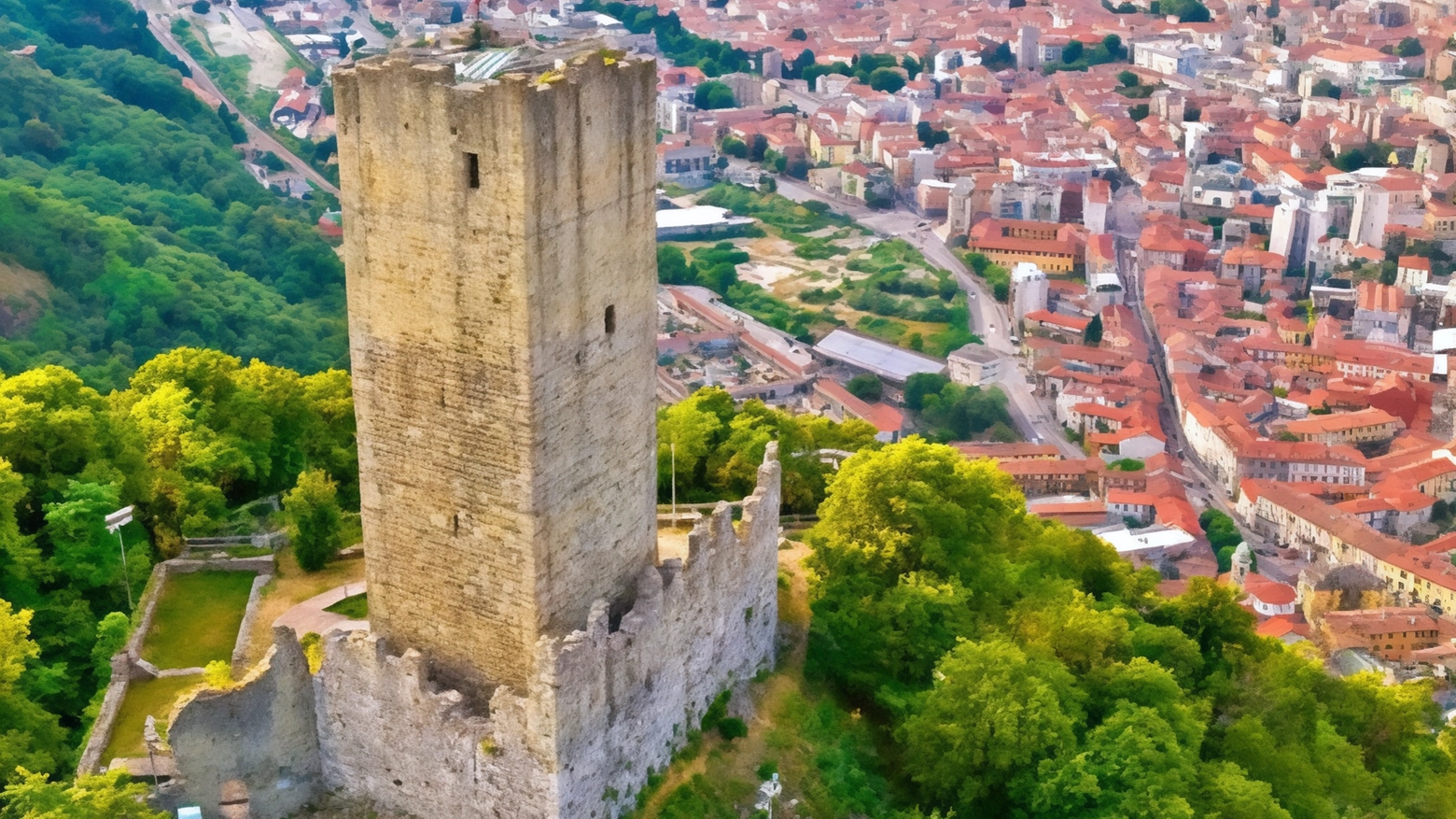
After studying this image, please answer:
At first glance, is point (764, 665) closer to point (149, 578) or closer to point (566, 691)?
point (566, 691)

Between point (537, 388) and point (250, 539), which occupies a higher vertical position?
point (537, 388)

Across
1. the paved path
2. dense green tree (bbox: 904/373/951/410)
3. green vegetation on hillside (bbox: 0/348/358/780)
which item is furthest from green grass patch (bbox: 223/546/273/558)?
dense green tree (bbox: 904/373/951/410)

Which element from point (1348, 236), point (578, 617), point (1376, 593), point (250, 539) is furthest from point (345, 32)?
point (578, 617)

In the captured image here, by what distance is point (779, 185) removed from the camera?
11519cm

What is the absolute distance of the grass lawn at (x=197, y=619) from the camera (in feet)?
79.9

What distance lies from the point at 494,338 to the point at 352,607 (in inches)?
310

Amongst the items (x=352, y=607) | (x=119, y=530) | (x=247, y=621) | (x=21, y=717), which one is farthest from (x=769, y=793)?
(x=119, y=530)

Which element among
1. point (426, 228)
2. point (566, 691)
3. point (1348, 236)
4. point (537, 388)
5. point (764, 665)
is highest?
point (426, 228)

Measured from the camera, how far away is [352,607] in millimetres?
24609

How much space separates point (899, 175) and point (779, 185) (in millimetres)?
8577

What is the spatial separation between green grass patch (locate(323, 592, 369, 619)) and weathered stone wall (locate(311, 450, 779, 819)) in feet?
13.0

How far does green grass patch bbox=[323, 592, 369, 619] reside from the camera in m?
24.3

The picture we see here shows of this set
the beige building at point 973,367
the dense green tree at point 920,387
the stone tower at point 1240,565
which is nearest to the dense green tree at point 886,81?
the beige building at point 973,367

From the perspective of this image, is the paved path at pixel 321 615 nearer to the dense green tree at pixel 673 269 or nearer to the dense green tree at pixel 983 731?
the dense green tree at pixel 983 731
